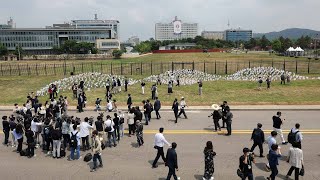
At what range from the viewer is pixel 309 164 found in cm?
1291

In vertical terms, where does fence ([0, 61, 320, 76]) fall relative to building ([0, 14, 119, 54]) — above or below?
below

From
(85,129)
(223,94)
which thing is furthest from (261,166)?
(223,94)

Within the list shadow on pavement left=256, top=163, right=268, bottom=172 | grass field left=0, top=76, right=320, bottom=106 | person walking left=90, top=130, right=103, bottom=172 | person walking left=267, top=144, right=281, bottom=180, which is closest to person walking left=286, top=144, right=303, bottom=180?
person walking left=267, top=144, right=281, bottom=180

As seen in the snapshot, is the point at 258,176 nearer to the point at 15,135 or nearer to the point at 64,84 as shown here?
the point at 15,135

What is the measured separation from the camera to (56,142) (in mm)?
14047

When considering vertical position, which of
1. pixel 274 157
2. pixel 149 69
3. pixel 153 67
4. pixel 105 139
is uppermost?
pixel 153 67

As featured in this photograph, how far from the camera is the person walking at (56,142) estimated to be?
542 inches

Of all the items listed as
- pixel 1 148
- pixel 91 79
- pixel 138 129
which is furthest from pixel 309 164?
pixel 91 79

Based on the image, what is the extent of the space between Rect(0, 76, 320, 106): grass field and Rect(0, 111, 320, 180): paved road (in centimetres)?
767

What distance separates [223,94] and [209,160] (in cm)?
1942

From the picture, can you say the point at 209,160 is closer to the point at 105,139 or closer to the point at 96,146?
the point at 96,146

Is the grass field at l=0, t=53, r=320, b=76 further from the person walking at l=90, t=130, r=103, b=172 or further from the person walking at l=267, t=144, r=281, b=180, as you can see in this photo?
the person walking at l=267, t=144, r=281, b=180

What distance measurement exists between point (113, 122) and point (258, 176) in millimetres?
7359

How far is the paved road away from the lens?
12.3m
